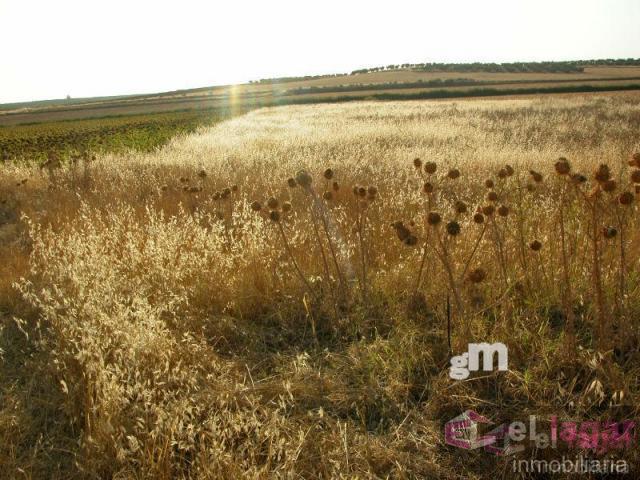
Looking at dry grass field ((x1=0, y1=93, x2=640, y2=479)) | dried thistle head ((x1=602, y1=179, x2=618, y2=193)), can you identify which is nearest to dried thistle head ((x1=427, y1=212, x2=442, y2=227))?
dry grass field ((x1=0, y1=93, x2=640, y2=479))

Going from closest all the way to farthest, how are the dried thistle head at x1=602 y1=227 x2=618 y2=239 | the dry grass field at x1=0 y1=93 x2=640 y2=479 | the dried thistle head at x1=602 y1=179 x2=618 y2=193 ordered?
the dry grass field at x1=0 y1=93 x2=640 y2=479 → the dried thistle head at x1=602 y1=179 x2=618 y2=193 → the dried thistle head at x1=602 y1=227 x2=618 y2=239

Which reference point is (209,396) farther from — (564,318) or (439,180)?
(439,180)

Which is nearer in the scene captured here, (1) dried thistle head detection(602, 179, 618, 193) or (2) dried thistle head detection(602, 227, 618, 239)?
(1) dried thistle head detection(602, 179, 618, 193)

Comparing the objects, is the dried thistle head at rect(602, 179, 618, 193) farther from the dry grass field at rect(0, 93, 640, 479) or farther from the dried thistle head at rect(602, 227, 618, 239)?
the dried thistle head at rect(602, 227, 618, 239)

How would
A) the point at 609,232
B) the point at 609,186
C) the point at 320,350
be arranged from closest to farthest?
the point at 609,186
the point at 609,232
the point at 320,350

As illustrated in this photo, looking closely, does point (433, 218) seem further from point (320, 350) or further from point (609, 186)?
point (320, 350)

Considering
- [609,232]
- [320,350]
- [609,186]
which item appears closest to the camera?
[609,186]

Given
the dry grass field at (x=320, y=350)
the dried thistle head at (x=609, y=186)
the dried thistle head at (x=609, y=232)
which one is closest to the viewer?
the dry grass field at (x=320, y=350)

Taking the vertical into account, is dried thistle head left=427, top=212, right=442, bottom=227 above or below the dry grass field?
above

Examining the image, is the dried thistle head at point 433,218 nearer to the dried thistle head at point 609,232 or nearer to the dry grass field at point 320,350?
the dry grass field at point 320,350

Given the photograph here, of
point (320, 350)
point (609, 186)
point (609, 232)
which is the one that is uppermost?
point (609, 186)

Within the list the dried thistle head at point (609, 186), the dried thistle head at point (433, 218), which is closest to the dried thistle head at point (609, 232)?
the dried thistle head at point (609, 186)

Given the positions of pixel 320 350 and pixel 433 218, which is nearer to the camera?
pixel 433 218

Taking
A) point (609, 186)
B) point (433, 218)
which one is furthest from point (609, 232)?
point (433, 218)
